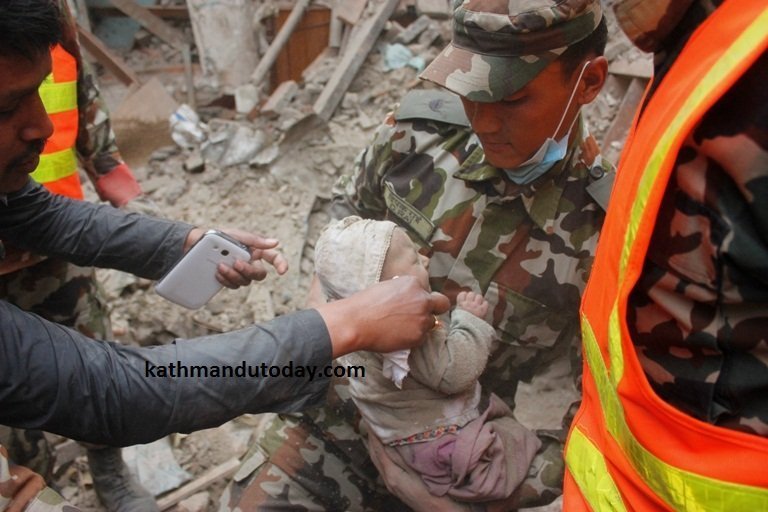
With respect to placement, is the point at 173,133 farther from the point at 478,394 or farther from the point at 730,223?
the point at 730,223

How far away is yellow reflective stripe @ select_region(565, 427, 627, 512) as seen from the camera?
4.50 feet

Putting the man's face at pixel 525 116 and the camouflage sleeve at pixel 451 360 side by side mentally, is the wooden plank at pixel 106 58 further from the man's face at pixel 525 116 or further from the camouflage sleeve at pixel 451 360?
the camouflage sleeve at pixel 451 360

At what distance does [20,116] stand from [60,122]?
1291 mm

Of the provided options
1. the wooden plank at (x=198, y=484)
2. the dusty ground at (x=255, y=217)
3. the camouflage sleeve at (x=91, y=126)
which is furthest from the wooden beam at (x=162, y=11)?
the wooden plank at (x=198, y=484)

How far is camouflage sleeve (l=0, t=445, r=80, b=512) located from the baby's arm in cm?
115

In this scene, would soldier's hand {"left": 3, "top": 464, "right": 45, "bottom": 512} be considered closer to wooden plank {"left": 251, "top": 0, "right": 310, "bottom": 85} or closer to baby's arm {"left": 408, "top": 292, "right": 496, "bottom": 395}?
baby's arm {"left": 408, "top": 292, "right": 496, "bottom": 395}

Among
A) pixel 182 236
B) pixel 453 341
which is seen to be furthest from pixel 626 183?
pixel 182 236

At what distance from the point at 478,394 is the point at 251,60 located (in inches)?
229

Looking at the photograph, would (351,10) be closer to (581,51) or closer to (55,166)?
(55,166)

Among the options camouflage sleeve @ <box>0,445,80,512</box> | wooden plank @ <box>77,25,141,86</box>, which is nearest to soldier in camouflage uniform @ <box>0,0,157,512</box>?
camouflage sleeve @ <box>0,445,80,512</box>

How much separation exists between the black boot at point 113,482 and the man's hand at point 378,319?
201 centimetres

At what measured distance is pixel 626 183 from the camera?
1.24 metres

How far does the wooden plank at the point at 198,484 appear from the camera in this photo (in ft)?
11.1

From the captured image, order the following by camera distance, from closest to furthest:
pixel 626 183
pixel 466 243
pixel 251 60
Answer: pixel 626 183 < pixel 466 243 < pixel 251 60
